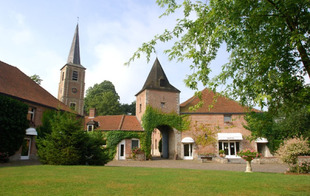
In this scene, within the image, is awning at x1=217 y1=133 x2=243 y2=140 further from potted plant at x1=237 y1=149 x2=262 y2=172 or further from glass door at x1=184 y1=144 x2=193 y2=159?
potted plant at x1=237 y1=149 x2=262 y2=172

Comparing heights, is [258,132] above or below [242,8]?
below

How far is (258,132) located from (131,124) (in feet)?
73.7

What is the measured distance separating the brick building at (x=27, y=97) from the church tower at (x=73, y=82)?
67.0 feet

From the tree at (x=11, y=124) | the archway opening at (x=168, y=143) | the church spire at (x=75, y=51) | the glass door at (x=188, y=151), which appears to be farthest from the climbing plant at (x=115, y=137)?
the church spire at (x=75, y=51)

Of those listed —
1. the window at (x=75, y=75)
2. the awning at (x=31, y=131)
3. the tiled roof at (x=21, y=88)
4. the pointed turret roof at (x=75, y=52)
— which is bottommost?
the awning at (x=31, y=131)

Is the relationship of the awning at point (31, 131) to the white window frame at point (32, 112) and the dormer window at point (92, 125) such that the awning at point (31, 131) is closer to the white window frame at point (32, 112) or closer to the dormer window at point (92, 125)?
the white window frame at point (32, 112)

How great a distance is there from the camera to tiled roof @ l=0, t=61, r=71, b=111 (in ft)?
64.3

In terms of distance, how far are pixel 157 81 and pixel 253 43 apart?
23835 millimetres

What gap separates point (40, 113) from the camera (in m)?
22.1

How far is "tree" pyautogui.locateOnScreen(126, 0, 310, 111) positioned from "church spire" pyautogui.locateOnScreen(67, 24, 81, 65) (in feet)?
149

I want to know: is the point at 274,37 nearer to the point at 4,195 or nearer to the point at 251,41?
the point at 251,41

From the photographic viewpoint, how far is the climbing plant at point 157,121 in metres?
27.1

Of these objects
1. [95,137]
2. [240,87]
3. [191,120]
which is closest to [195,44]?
[240,87]

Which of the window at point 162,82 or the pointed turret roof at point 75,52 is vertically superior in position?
the pointed turret roof at point 75,52
